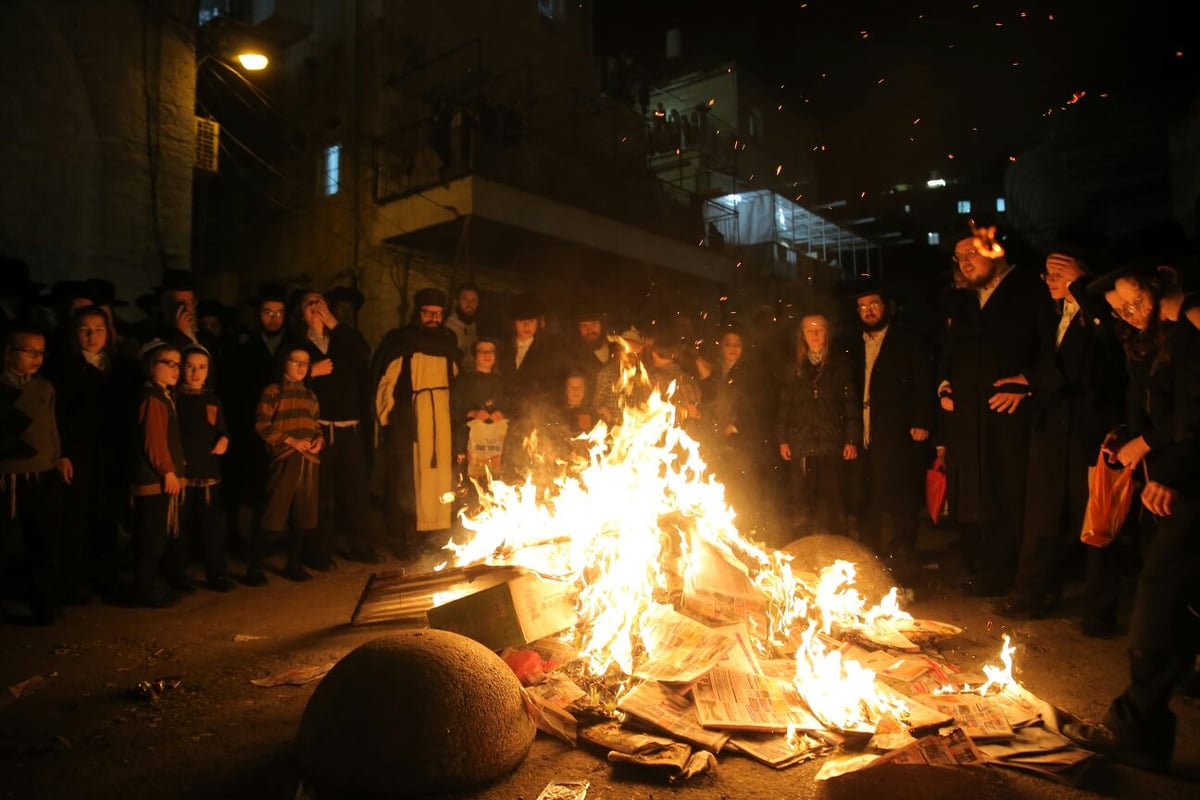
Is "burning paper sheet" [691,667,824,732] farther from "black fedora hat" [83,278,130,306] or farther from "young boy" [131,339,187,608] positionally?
"black fedora hat" [83,278,130,306]

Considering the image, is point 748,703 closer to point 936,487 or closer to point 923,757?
point 923,757

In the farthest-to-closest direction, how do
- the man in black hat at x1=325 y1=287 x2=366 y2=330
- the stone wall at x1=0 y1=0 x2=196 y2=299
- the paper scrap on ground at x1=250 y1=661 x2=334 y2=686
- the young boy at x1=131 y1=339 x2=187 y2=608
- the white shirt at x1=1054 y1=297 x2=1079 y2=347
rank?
the stone wall at x1=0 y1=0 x2=196 y2=299, the man in black hat at x1=325 y1=287 x2=366 y2=330, the young boy at x1=131 y1=339 x2=187 y2=608, the white shirt at x1=1054 y1=297 x2=1079 y2=347, the paper scrap on ground at x1=250 y1=661 x2=334 y2=686

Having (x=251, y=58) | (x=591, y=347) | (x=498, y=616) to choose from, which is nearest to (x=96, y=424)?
(x=498, y=616)

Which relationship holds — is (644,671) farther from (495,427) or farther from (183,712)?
(495,427)

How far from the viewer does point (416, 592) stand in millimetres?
5457

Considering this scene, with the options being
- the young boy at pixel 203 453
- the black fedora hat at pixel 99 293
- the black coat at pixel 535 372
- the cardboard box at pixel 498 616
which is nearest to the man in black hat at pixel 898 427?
the black coat at pixel 535 372

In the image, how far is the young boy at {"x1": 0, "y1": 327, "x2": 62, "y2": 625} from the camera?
18.9ft

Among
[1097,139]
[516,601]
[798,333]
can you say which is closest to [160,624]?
[516,601]

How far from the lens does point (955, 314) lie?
6.29 m

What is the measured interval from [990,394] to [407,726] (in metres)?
5.01

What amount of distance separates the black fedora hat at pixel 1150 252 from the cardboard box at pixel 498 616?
3.65 m

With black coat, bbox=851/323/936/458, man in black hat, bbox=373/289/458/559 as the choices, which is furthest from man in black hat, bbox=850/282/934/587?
man in black hat, bbox=373/289/458/559

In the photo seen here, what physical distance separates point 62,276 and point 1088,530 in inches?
479

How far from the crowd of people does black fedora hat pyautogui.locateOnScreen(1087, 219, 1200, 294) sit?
0.05ft
